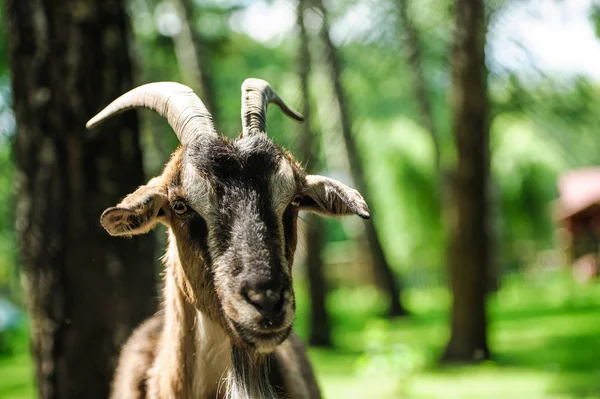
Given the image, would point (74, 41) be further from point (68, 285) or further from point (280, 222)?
point (280, 222)

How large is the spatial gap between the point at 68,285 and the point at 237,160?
2580mm

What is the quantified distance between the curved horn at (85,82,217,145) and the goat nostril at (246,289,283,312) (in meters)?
0.93

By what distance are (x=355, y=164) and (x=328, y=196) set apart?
552 inches

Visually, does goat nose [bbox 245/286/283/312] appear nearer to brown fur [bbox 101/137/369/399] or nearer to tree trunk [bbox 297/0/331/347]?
brown fur [bbox 101/137/369/399]

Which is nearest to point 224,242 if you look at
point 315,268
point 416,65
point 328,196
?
point 328,196

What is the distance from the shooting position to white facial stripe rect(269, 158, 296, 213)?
376cm

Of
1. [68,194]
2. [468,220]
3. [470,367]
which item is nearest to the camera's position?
[68,194]

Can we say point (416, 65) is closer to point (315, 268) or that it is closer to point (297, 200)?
point (315, 268)

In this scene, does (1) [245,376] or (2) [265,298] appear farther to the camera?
(1) [245,376]

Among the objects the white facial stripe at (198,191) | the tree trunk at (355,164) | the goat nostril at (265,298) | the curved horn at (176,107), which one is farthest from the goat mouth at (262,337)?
the tree trunk at (355,164)

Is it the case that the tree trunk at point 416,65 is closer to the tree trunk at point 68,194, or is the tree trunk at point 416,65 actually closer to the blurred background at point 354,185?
the blurred background at point 354,185

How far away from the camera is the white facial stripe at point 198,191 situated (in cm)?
372

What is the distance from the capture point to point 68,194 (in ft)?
18.8

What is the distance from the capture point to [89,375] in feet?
18.7
